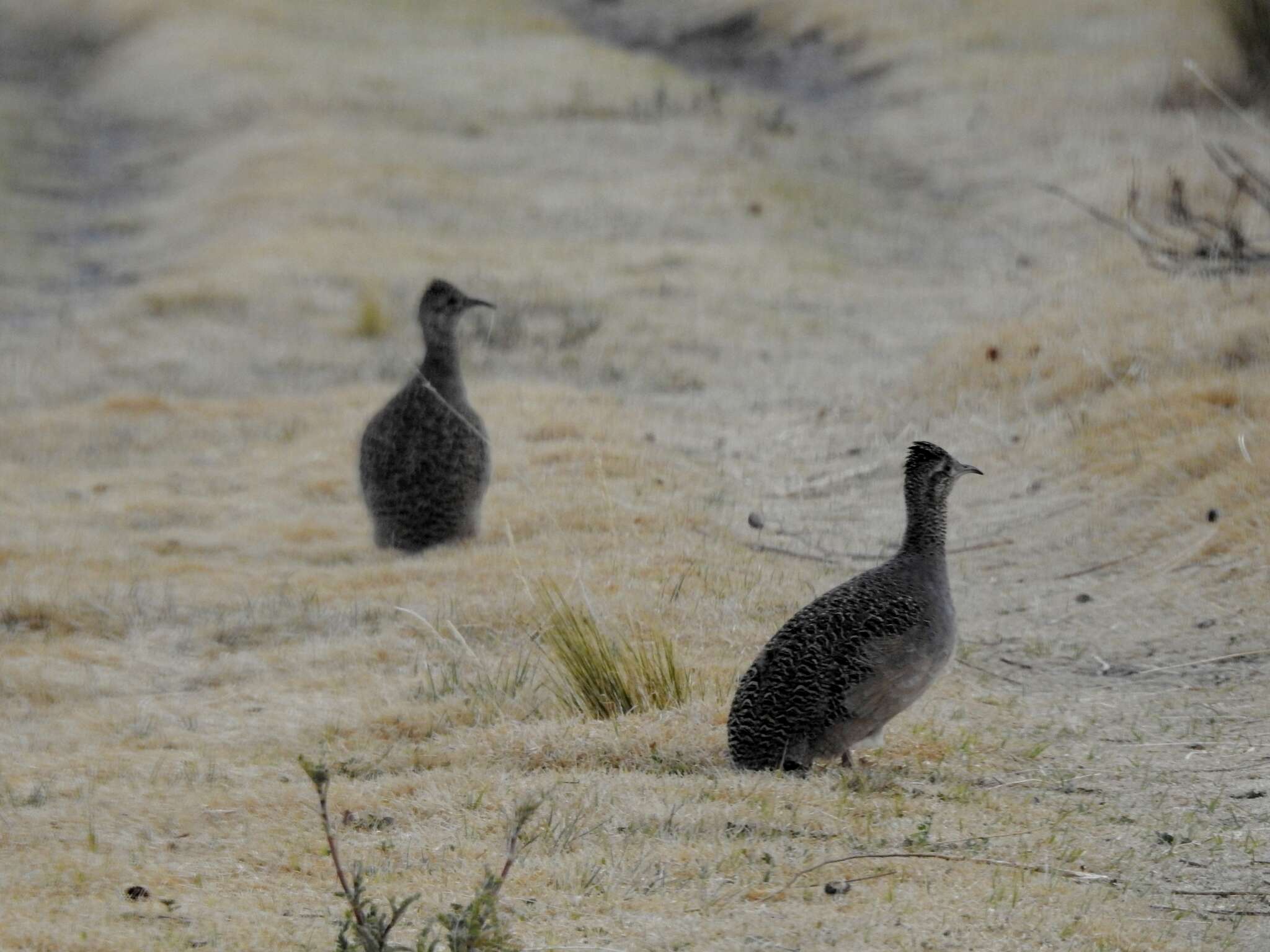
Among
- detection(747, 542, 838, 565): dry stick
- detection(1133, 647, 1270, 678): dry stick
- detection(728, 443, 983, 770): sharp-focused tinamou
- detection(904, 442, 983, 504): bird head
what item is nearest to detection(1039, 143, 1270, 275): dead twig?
detection(747, 542, 838, 565): dry stick

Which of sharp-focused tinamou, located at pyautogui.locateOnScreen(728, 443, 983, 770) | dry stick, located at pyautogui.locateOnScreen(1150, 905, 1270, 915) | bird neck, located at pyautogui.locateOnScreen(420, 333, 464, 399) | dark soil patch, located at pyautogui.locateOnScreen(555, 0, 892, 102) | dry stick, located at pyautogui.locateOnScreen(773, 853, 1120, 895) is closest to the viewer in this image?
dry stick, located at pyautogui.locateOnScreen(1150, 905, 1270, 915)

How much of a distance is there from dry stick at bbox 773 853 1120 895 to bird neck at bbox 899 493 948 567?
1.24m

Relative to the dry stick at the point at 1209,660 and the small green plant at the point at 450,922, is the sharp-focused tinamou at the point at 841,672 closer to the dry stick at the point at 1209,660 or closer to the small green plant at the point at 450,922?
the small green plant at the point at 450,922

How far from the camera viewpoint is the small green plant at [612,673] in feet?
20.4

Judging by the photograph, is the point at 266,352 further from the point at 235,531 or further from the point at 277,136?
the point at 277,136

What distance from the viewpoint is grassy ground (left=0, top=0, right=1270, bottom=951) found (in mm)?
4949

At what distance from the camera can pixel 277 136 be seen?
2348 centimetres

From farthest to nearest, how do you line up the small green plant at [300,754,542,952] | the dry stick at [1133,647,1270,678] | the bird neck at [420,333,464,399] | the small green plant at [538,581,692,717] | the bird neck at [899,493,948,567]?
the bird neck at [420,333,464,399], the dry stick at [1133,647,1270,678], the small green plant at [538,581,692,717], the bird neck at [899,493,948,567], the small green plant at [300,754,542,952]

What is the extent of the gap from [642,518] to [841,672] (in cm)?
379

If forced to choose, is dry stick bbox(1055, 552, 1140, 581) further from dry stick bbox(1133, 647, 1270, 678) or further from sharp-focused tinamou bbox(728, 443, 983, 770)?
sharp-focused tinamou bbox(728, 443, 983, 770)

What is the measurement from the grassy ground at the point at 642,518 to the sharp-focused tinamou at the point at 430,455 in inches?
10.0

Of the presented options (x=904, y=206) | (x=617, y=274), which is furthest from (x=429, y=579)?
(x=904, y=206)

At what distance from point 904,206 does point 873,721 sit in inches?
599

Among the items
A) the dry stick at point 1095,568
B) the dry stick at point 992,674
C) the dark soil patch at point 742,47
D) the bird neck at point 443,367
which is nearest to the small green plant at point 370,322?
the bird neck at point 443,367
